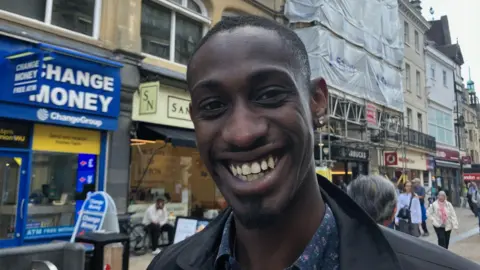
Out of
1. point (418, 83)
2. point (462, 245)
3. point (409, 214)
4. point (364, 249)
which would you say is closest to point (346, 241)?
point (364, 249)

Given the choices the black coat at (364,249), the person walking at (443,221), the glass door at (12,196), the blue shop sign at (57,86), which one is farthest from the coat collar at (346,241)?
the person walking at (443,221)

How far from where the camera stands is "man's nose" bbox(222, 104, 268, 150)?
1.10 metres

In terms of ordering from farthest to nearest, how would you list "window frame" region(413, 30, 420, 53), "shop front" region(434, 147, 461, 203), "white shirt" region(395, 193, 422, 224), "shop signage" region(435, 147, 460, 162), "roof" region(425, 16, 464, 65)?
"roof" region(425, 16, 464, 65)
"shop signage" region(435, 147, 460, 162)
"shop front" region(434, 147, 461, 203)
"window frame" region(413, 30, 420, 53)
"white shirt" region(395, 193, 422, 224)

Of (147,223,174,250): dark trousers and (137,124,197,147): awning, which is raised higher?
(137,124,197,147): awning

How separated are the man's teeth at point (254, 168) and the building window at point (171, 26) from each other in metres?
10.4

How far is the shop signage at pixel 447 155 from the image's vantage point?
29.5 meters

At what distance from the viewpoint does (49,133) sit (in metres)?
8.55

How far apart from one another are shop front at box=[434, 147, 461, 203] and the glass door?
2596 centimetres

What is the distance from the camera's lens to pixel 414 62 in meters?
26.7

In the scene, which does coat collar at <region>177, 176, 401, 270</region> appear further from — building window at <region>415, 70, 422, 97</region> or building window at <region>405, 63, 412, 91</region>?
building window at <region>415, 70, 422, 97</region>

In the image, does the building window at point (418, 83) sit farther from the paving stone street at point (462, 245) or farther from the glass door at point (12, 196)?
the glass door at point (12, 196)

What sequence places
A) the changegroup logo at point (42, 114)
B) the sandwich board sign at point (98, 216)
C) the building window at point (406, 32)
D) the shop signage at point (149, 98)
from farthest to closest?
1. the building window at point (406, 32)
2. the shop signage at point (149, 98)
3. the changegroup logo at point (42, 114)
4. the sandwich board sign at point (98, 216)

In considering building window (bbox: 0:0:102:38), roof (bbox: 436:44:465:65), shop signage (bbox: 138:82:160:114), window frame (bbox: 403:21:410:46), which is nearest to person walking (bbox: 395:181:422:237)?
shop signage (bbox: 138:82:160:114)

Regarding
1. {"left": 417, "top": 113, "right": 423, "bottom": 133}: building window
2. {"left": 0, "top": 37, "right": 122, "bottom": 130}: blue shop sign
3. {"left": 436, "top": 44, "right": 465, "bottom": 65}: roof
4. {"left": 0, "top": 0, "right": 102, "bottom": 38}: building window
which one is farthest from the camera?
{"left": 436, "top": 44, "right": 465, "bottom": 65}: roof
